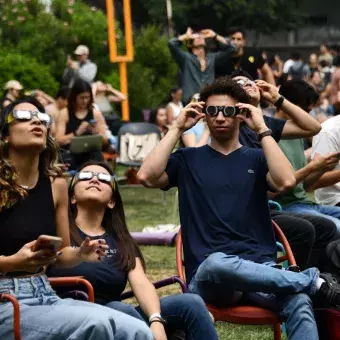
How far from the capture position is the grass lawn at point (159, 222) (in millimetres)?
7930

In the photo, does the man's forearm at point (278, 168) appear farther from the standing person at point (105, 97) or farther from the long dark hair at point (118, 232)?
the standing person at point (105, 97)

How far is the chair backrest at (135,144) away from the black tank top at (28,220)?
9797 mm

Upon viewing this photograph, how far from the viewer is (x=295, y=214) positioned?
7.80m

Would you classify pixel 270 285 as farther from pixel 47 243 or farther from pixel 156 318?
pixel 47 243

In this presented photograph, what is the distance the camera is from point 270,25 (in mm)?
51875

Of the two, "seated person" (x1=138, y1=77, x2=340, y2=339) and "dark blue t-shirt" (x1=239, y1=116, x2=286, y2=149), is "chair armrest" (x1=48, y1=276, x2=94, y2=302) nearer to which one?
"seated person" (x1=138, y1=77, x2=340, y2=339)

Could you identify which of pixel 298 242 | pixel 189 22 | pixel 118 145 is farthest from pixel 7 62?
pixel 189 22

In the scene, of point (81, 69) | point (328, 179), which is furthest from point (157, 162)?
point (81, 69)

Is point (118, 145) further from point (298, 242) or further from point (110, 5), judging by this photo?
point (298, 242)

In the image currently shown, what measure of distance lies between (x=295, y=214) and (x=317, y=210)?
0.50m

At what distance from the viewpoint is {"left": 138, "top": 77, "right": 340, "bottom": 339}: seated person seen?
6.21 metres

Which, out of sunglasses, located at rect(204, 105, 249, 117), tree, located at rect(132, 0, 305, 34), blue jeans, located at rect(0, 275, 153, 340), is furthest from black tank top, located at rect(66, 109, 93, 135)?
tree, located at rect(132, 0, 305, 34)

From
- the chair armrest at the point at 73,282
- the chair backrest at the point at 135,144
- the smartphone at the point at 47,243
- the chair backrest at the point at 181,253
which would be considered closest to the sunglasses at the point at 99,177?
the chair backrest at the point at 181,253

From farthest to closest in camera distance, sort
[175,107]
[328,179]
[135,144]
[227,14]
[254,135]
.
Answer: [227,14] < [175,107] < [135,144] < [328,179] < [254,135]
